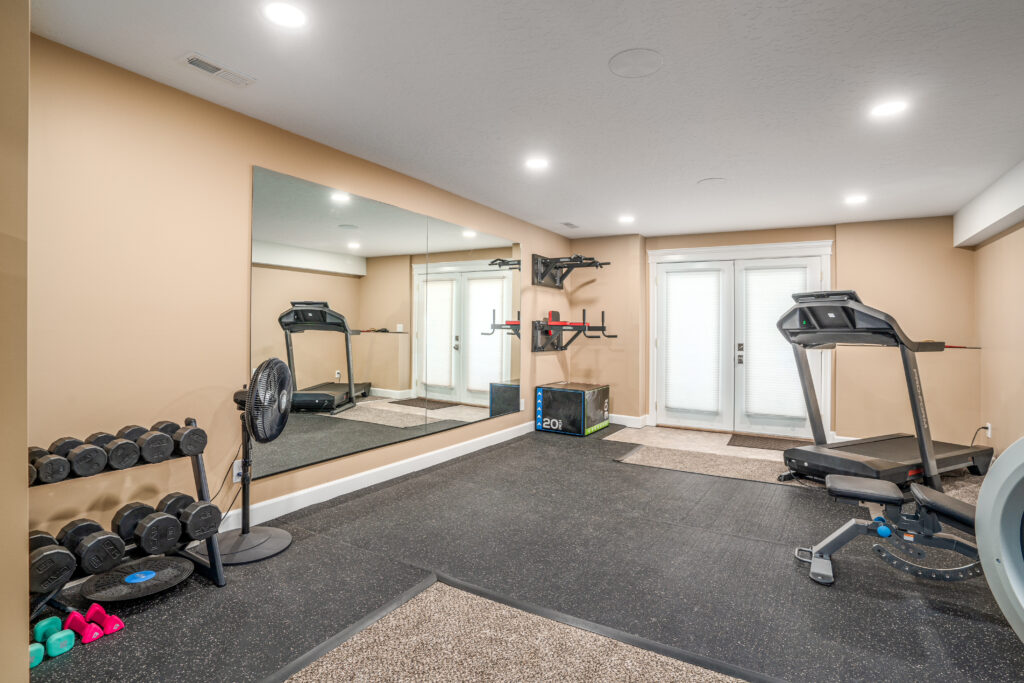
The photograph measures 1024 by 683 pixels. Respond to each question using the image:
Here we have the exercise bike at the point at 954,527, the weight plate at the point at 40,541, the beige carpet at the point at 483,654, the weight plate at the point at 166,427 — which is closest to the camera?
the exercise bike at the point at 954,527

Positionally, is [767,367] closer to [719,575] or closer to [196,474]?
[719,575]

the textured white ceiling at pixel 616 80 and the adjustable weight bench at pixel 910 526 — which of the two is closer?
the textured white ceiling at pixel 616 80

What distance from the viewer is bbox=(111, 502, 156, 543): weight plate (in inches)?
82.1

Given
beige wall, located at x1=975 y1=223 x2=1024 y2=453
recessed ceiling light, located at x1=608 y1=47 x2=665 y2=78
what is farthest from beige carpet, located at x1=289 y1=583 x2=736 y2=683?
beige wall, located at x1=975 y1=223 x2=1024 y2=453

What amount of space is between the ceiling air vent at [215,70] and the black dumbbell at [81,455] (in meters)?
1.77

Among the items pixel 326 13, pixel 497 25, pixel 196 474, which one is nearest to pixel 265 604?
pixel 196 474

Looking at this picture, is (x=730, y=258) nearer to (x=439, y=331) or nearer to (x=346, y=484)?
(x=439, y=331)

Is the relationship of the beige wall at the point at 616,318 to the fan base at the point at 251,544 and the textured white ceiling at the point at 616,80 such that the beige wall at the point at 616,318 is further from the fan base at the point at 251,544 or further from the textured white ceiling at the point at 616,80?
the fan base at the point at 251,544

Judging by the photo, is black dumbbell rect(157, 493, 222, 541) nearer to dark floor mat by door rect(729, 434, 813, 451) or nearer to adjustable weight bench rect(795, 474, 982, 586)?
adjustable weight bench rect(795, 474, 982, 586)

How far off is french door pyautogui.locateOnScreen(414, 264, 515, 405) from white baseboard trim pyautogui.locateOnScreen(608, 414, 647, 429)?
173 cm

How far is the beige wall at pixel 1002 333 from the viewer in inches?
152

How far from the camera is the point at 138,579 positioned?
220 cm

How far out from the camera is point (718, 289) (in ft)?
19.6

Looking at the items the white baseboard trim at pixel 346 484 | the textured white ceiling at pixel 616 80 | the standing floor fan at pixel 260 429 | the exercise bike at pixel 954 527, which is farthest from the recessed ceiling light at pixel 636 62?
the white baseboard trim at pixel 346 484
